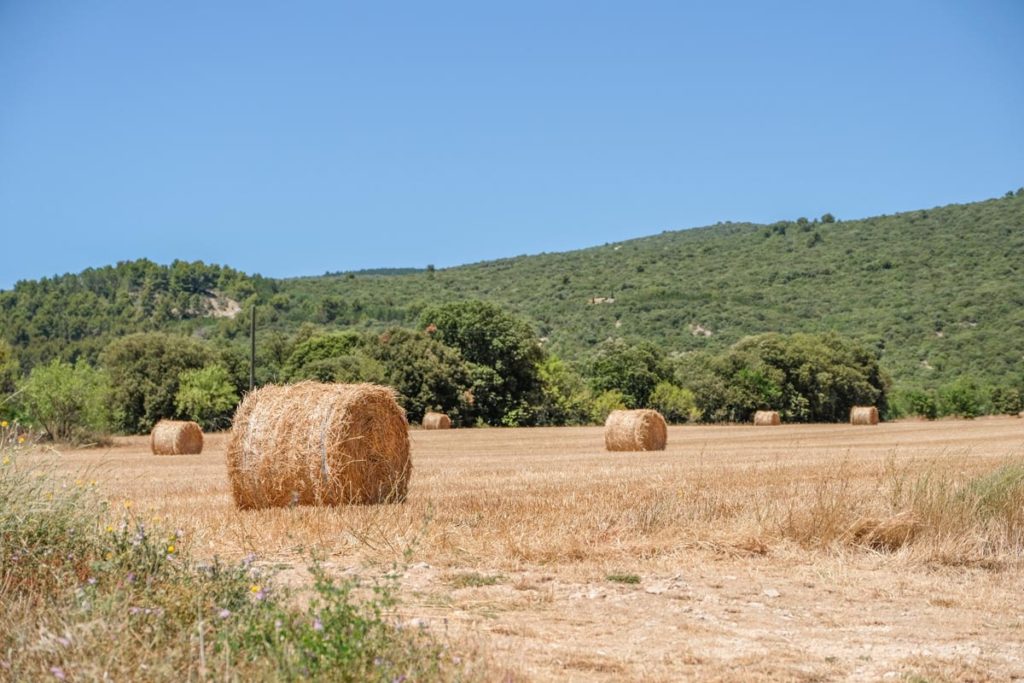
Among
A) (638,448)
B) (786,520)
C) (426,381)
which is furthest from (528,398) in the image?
(786,520)

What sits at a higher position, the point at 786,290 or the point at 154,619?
the point at 786,290

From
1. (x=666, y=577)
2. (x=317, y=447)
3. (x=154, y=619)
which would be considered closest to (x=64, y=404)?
(x=317, y=447)

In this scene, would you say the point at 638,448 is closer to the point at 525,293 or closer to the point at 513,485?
the point at 513,485

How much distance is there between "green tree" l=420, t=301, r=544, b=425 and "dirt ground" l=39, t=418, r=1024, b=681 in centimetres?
4619

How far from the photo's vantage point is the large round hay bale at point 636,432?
30.5m

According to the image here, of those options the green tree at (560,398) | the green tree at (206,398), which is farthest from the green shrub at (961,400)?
the green tree at (206,398)

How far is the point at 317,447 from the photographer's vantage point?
12906mm

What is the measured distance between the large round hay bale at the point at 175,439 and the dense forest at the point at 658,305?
24.4 meters

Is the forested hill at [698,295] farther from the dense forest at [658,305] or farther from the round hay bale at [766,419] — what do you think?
the round hay bale at [766,419]

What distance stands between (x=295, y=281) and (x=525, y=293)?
33734mm

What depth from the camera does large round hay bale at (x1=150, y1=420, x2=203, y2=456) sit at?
31.6 metres

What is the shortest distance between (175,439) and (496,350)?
1250 inches

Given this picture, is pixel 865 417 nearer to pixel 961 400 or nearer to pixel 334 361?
pixel 961 400

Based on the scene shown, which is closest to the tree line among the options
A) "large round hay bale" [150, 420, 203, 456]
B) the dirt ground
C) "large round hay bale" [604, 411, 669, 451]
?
"large round hay bale" [150, 420, 203, 456]
